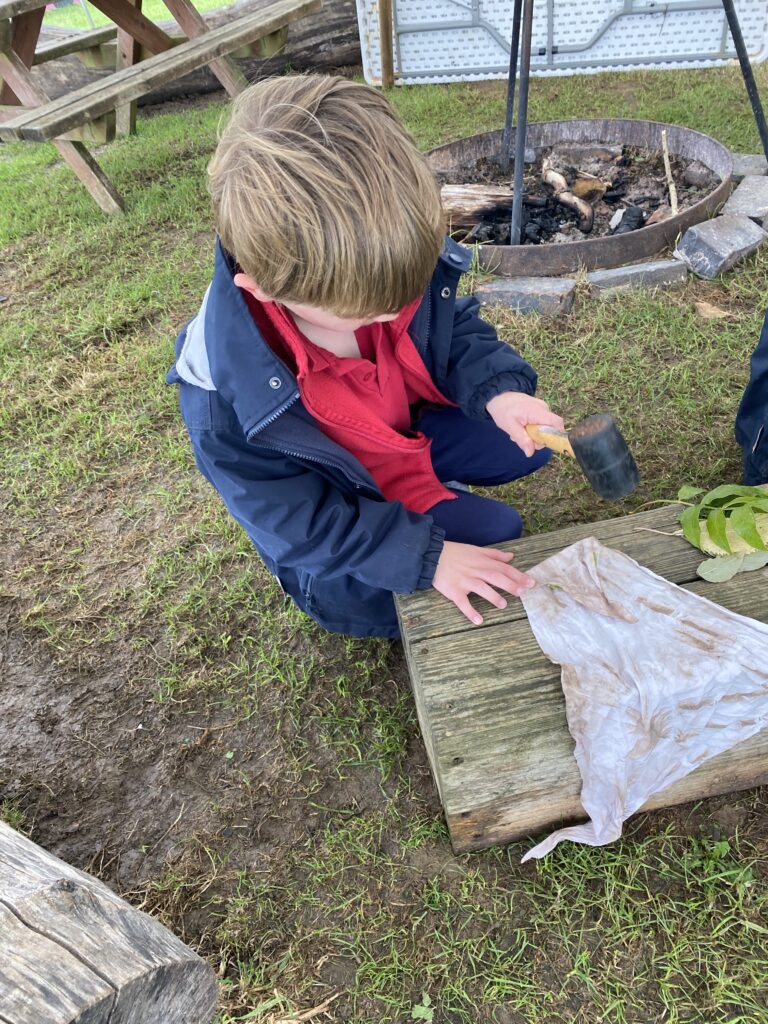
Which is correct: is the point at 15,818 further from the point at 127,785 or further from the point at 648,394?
the point at 648,394

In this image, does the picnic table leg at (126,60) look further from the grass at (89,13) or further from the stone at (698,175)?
the grass at (89,13)

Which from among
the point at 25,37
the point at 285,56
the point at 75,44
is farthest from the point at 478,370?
the point at 285,56

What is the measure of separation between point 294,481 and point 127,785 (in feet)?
3.64

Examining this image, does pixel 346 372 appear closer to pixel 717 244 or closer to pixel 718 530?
pixel 718 530

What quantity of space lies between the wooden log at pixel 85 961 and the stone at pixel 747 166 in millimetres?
4387

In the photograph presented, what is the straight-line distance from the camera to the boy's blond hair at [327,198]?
1146 millimetres

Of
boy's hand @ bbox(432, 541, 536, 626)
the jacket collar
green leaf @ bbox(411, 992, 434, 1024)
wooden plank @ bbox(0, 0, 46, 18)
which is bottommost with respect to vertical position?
green leaf @ bbox(411, 992, 434, 1024)

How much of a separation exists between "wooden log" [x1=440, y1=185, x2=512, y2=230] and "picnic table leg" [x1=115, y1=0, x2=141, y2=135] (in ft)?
10.8

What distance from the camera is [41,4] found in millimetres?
4754

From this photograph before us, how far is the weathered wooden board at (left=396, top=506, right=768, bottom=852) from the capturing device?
1.49 metres

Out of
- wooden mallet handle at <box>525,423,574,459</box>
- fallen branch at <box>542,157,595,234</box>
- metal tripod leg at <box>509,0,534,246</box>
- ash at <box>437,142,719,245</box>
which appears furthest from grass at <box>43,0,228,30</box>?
wooden mallet handle at <box>525,423,574,459</box>

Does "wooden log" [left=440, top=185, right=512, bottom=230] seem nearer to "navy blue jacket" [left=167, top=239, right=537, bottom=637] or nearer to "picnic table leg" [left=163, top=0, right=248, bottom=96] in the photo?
"navy blue jacket" [left=167, top=239, right=537, bottom=637]

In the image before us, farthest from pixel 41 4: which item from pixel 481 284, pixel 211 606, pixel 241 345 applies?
pixel 241 345

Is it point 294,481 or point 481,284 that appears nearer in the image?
point 294,481
